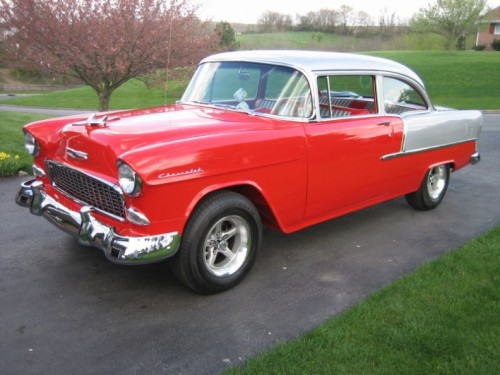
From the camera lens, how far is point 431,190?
5559mm

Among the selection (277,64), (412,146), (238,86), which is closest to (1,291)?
(238,86)

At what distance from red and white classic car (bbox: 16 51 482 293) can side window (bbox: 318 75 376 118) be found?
0.01 meters

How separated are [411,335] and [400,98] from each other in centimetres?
284

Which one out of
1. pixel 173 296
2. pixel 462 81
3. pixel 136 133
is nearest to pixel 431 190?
pixel 173 296

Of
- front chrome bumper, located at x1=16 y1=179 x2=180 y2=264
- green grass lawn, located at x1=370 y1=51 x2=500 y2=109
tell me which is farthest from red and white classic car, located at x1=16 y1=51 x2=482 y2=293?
green grass lawn, located at x1=370 y1=51 x2=500 y2=109

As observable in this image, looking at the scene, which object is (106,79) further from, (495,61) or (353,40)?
(353,40)

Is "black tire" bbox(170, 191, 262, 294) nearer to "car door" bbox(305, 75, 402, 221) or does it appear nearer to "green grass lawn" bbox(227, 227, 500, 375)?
"car door" bbox(305, 75, 402, 221)

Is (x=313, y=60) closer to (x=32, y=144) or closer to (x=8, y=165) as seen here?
(x=32, y=144)

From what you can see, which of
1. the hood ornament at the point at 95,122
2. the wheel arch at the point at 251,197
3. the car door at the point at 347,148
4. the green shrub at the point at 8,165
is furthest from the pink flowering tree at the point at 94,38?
the wheel arch at the point at 251,197

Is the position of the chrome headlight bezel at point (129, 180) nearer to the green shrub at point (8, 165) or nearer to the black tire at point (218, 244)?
the black tire at point (218, 244)

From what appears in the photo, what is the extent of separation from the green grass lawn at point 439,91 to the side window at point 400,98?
614 inches

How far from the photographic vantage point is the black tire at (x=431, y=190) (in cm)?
535

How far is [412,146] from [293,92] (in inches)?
62.1

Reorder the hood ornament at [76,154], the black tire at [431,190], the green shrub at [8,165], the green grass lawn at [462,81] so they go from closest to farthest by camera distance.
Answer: the hood ornament at [76,154] → the black tire at [431,190] → the green shrub at [8,165] → the green grass lawn at [462,81]
